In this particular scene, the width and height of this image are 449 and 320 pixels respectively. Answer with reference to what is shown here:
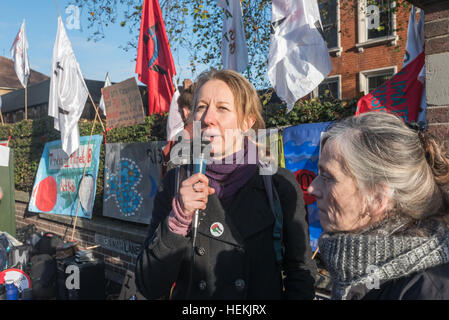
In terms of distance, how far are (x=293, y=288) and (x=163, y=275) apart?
2.05 feet

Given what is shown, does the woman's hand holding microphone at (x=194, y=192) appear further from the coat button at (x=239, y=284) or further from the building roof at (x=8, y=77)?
the building roof at (x=8, y=77)

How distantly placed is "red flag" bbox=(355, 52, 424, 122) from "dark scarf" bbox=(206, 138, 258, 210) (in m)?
2.17

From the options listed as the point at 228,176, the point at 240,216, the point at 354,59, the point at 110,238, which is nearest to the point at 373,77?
the point at 354,59

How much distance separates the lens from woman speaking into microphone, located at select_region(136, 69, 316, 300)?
4.86 feet

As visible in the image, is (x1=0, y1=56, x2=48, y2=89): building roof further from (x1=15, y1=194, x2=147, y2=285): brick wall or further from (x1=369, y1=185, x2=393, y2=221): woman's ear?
→ (x1=369, y1=185, x2=393, y2=221): woman's ear

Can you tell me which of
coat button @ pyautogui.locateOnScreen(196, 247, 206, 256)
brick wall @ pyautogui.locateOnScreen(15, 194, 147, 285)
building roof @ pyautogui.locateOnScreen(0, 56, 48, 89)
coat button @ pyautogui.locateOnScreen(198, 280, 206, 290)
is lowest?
brick wall @ pyautogui.locateOnScreen(15, 194, 147, 285)

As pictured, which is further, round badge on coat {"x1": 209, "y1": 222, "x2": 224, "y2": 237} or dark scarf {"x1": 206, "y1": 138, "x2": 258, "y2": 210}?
dark scarf {"x1": 206, "y1": 138, "x2": 258, "y2": 210}

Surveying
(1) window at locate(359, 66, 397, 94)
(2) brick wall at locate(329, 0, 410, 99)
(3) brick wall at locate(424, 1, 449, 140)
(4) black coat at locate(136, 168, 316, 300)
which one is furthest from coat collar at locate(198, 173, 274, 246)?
(1) window at locate(359, 66, 397, 94)

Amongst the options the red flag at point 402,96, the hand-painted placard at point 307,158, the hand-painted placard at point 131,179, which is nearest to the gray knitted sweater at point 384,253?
the red flag at point 402,96

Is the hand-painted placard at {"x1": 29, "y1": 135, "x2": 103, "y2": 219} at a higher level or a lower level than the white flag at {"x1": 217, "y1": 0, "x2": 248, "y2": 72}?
lower

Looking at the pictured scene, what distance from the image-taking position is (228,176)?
1698mm

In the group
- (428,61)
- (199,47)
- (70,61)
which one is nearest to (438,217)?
(428,61)

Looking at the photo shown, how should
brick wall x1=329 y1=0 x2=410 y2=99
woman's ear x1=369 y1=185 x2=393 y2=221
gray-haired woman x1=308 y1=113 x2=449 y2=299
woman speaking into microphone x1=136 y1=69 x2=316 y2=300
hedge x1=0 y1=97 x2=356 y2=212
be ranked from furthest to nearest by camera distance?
brick wall x1=329 y1=0 x2=410 y2=99
hedge x1=0 y1=97 x2=356 y2=212
woman speaking into microphone x1=136 y1=69 x2=316 y2=300
woman's ear x1=369 y1=185 x2=393 y2=221
gray-haired woman x1=308 y1=113 x2=449 y2=299

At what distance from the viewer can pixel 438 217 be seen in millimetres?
1145
